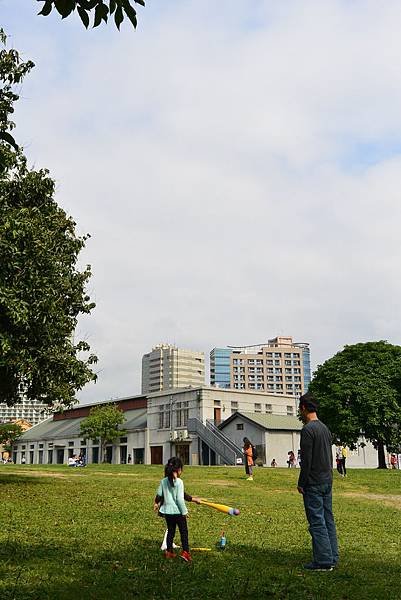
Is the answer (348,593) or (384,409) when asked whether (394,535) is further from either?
(384,409)

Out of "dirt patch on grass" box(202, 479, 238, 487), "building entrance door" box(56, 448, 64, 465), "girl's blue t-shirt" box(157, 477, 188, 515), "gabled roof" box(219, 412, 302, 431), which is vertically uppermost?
"gabled roof" box(219, 412, 302, 431)

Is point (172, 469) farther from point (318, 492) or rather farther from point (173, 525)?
point (318, 492)

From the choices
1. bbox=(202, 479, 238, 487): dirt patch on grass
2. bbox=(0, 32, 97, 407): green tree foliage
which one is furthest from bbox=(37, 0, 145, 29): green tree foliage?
bbox=(202, 479, 238, 487): dirt patch on grass

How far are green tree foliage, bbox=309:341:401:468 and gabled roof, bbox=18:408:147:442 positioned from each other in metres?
41.1

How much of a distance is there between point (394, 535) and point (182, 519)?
19.2 ft

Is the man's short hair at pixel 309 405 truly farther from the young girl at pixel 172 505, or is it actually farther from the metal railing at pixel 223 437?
the metal railing at pixel 223 437

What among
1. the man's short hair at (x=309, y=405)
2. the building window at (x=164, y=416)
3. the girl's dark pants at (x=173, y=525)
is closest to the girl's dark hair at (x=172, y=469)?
the girl's dark pants at (x=173, y=525)

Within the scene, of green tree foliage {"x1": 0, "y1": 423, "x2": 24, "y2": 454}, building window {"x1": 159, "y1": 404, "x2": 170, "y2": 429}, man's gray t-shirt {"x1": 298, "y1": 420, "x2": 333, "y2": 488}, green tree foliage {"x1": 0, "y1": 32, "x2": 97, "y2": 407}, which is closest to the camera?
man's gray t-shirt {"x1": 298, "y1": 420, "x2": 333, "y2": 488}

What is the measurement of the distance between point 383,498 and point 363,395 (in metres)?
25.5

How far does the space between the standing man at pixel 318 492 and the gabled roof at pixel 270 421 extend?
64011mm

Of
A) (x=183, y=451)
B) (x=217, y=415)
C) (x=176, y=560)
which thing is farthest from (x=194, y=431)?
(x=176, y=560)

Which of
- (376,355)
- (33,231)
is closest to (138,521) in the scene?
(33,231)

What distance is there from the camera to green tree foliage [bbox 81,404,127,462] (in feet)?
265

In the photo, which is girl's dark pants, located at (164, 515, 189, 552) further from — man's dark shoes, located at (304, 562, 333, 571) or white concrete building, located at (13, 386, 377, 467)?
white concrete building, located at (13, 386, 377, 467)
